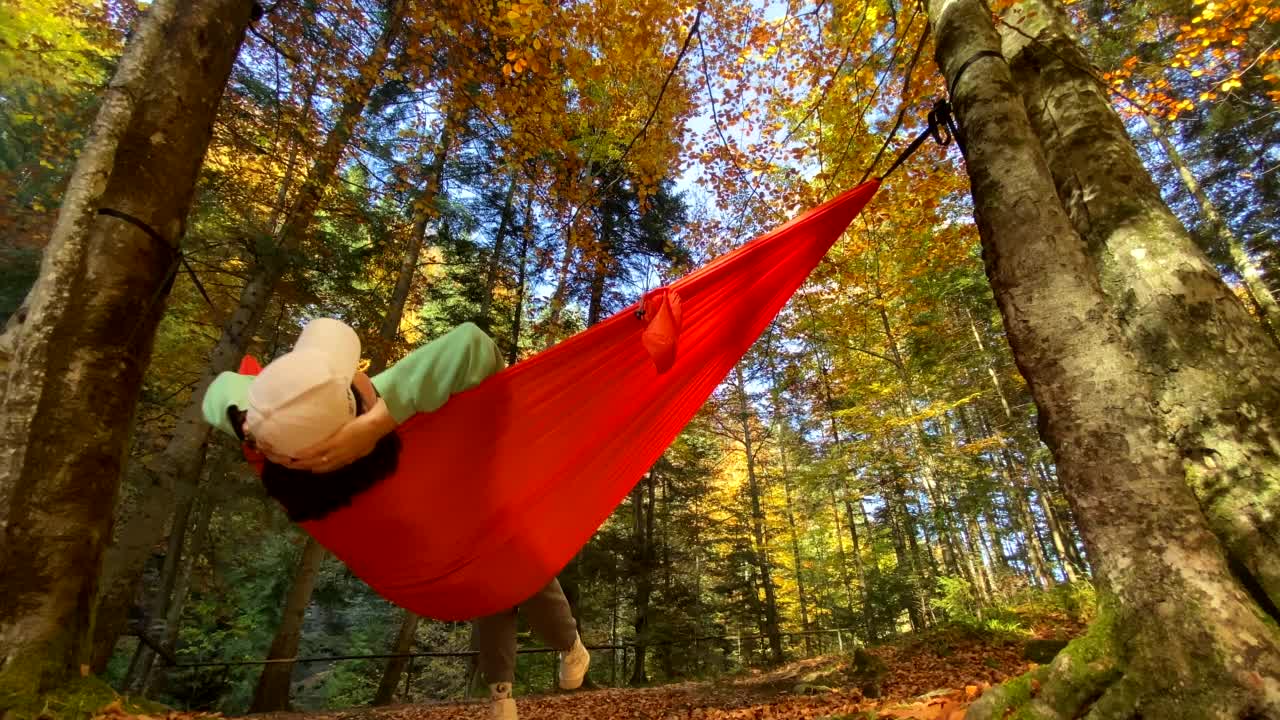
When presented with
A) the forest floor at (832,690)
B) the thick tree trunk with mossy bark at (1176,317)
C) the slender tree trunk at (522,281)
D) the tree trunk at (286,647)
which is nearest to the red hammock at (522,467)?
the thick tree trunk with mossy bark at (1176,317)

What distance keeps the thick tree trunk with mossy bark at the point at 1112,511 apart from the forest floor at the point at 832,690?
142 centimetres

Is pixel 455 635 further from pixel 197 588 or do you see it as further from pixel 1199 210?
Answer: pixel 1199 210

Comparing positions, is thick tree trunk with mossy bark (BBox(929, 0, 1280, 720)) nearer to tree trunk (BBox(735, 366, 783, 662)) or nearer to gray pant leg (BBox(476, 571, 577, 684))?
gray pant leg (BBox(476, 571, 577, 684))

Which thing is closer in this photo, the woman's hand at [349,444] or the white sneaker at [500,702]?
the woman's hand at [349,444]

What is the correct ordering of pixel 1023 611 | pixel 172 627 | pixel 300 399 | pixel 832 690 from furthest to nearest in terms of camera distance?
pixel 1023 611 < pixel 172 627 < pixel 832 690 < pixel 300 399

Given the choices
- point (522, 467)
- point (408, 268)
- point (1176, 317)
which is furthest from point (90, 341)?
point (408, 268)

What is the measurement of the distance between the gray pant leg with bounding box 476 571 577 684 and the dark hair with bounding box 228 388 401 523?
21.7 inches

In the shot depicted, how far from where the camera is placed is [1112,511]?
1.04 m

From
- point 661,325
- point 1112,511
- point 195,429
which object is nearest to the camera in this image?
point 1112,511

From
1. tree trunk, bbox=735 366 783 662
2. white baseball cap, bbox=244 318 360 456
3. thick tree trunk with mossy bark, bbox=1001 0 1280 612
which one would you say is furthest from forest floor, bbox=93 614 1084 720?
tree trunk, bbox=735 366 783 662

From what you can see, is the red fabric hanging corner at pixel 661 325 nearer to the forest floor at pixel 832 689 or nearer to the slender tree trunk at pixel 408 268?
the forest floor at pixel 832 689

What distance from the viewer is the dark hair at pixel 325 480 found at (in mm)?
1056

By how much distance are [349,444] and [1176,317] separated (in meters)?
2.22

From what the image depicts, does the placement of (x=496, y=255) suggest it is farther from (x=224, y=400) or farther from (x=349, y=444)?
(x=349, y=444)
